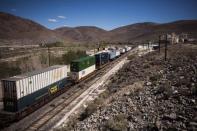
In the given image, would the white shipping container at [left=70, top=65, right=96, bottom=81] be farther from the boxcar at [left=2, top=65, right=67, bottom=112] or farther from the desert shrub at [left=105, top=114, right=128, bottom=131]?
the desert shrub at [left=105, top=114, right=128, bottom=131]

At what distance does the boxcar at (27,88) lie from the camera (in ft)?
63.6

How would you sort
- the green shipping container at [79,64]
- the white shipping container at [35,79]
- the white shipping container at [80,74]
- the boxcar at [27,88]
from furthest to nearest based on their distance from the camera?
the white shipping container at [80,74], the green shipping container at [79,64], the white shipping container at [35,79], the boxcar at [27,88]

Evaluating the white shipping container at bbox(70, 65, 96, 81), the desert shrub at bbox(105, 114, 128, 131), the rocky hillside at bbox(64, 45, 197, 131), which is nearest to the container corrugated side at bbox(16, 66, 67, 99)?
the white shipping container at bbox(70, 65, 96, 81)

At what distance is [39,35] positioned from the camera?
627ft

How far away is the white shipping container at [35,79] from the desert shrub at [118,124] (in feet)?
34.1

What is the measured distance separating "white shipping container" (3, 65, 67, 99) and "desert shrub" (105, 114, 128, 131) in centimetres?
1041

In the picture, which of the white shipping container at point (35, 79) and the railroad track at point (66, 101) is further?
the white shipping container at point (35, 79)

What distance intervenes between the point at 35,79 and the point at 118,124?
12326 millimetres

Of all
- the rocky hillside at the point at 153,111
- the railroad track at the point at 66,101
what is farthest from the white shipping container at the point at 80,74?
the rocky hillside at the point at 153,111

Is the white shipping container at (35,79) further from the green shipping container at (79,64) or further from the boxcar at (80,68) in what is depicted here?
the boxcar at (80,68)

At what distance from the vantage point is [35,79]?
2194 centimetres

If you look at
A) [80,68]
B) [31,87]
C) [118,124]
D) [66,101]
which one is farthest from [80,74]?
[118,124]

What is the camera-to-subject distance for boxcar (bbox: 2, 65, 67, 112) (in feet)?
63.6

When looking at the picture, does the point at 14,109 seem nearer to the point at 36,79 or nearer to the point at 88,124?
the point at 36,79
